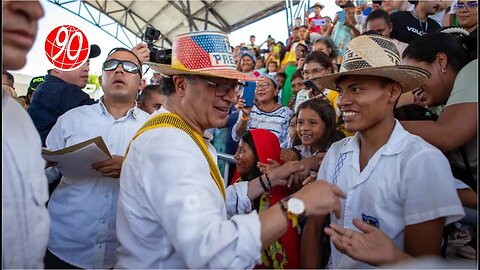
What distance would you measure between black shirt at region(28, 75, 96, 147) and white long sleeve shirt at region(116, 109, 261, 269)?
1.39 metres

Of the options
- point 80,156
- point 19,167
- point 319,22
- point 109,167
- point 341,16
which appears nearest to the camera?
point 19,167

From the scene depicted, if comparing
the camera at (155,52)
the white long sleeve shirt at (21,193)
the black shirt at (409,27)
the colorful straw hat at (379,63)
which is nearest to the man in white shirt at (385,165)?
the colorful straw hat at (379,63)

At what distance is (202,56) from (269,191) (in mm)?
1139

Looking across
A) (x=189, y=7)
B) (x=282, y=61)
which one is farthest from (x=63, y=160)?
(x=189, y=7)

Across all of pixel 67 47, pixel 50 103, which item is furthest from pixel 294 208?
pixel 67 47

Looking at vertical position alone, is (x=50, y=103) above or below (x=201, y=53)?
below

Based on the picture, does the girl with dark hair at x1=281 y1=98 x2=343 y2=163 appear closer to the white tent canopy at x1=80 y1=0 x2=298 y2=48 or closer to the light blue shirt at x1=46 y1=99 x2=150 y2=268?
the light blue shirt at x1=46 y1=99 x2=150 y2=268

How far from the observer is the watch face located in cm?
124

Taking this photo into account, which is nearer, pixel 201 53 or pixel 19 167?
→ pixel 19 167

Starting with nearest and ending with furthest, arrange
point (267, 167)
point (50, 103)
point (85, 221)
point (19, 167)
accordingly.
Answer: point (19, 167)
point (85, 221)
point (267, 167)
point (50, 103)

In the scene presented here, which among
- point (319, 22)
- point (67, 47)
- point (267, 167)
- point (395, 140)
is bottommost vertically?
point (267, 167)

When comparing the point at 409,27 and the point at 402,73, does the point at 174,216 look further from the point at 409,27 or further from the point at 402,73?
the point at 409,27

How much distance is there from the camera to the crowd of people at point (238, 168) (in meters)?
1.13

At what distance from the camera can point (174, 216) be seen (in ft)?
3.84
